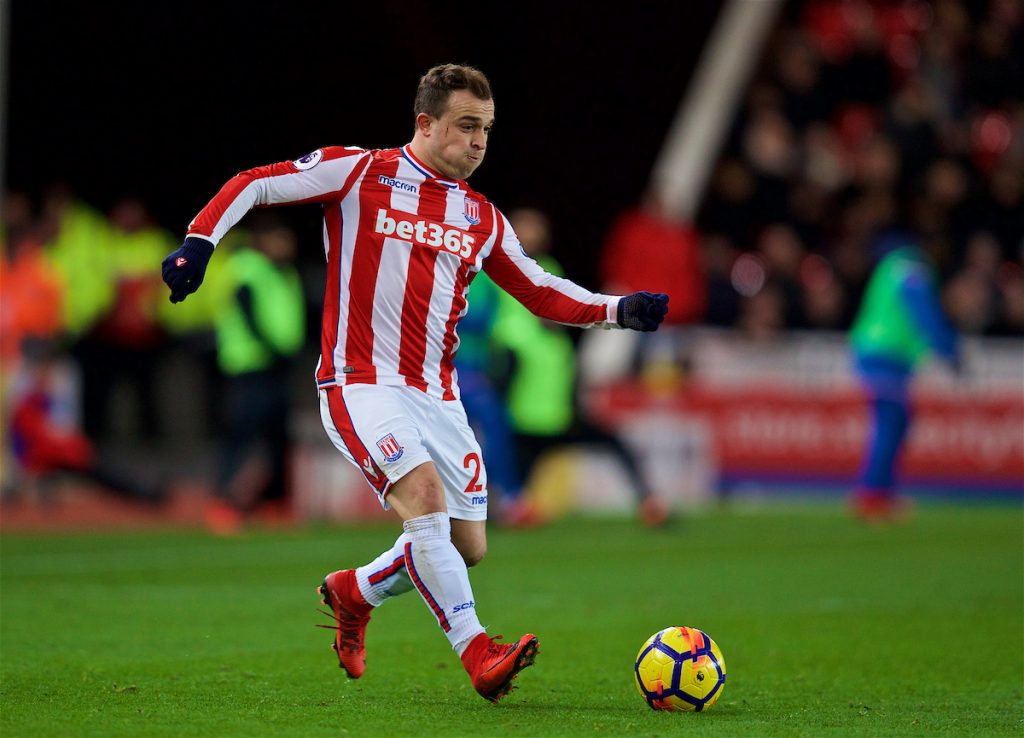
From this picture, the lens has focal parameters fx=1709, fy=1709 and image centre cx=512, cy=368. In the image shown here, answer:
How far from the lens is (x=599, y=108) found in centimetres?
2181

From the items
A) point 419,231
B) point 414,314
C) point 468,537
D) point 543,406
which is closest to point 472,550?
point 468,537

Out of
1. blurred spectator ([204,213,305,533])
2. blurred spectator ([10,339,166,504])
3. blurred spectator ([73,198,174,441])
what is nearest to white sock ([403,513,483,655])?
blurred spectator ([204,213,305,533])

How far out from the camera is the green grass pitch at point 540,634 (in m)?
5.62

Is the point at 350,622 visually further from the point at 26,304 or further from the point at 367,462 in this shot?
the point at 26,304

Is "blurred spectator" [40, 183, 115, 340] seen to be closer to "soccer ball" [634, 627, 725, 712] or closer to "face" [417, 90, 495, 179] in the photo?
"face" [417, 90, 495, 179]

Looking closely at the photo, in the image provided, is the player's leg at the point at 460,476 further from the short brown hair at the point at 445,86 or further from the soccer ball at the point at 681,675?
the short brown hair at the point at 445,86

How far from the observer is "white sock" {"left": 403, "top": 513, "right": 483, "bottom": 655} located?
592 centimetres

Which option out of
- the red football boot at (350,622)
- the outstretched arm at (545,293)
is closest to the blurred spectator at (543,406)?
the outstretched arm at (545,293)

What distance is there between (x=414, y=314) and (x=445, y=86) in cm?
82

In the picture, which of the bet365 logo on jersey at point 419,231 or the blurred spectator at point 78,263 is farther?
the blurred spectator at point 78,263

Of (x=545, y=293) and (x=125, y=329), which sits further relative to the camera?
(x=125, y=329)

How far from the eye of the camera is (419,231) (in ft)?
20.4

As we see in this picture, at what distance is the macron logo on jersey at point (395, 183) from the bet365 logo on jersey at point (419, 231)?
94 mm

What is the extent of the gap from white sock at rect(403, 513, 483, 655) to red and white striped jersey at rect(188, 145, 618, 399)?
0.53 metres
